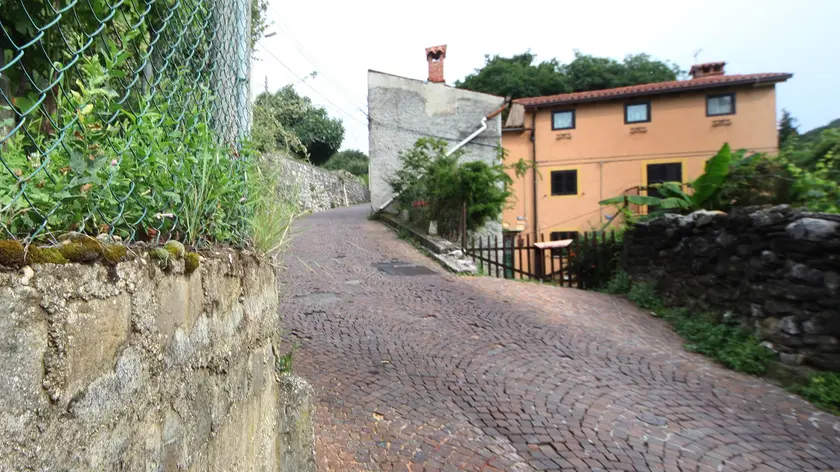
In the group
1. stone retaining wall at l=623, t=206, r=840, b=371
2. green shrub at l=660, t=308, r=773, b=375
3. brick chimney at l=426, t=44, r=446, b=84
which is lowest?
green shrub at l=660, t=308, r=773, b=375

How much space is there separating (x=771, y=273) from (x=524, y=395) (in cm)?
369

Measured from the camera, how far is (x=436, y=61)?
19.1 m

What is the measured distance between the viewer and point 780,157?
740cm

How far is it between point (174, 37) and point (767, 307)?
658 centimetres

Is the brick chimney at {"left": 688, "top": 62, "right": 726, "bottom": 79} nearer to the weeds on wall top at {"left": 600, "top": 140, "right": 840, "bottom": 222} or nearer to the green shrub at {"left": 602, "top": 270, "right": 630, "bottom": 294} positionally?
the weeds on wall top at {"left": 600, "top": 140, "right": 840, "bottom": 222}

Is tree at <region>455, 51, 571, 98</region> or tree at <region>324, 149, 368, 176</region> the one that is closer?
tree at <region>455, 51, 571, 98</region>

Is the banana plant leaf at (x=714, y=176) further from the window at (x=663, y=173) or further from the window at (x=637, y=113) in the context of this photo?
the window at (x=637, y=113)

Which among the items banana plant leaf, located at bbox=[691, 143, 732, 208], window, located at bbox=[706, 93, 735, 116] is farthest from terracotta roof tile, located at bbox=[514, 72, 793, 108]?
banana plant leaf, located at bbox=[691, 143, 732, 208]

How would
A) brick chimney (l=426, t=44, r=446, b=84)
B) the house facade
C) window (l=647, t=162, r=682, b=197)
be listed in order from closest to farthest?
the house facade, brick chimney (l=426, t=44, r=446, b=84), window (l=647, t=162, r=682, b=197)

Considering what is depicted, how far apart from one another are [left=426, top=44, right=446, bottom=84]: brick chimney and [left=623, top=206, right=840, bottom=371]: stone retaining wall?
1303cm

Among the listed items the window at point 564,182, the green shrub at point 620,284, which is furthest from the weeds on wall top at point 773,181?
the window at point 564,182

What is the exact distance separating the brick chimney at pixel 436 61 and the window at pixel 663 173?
958cm

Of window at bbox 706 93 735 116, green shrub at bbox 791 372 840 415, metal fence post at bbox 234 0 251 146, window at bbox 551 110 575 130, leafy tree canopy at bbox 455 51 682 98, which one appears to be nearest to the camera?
metal fence post at bbox 234 0 251 146

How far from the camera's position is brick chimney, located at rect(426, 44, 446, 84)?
62.2 feet
